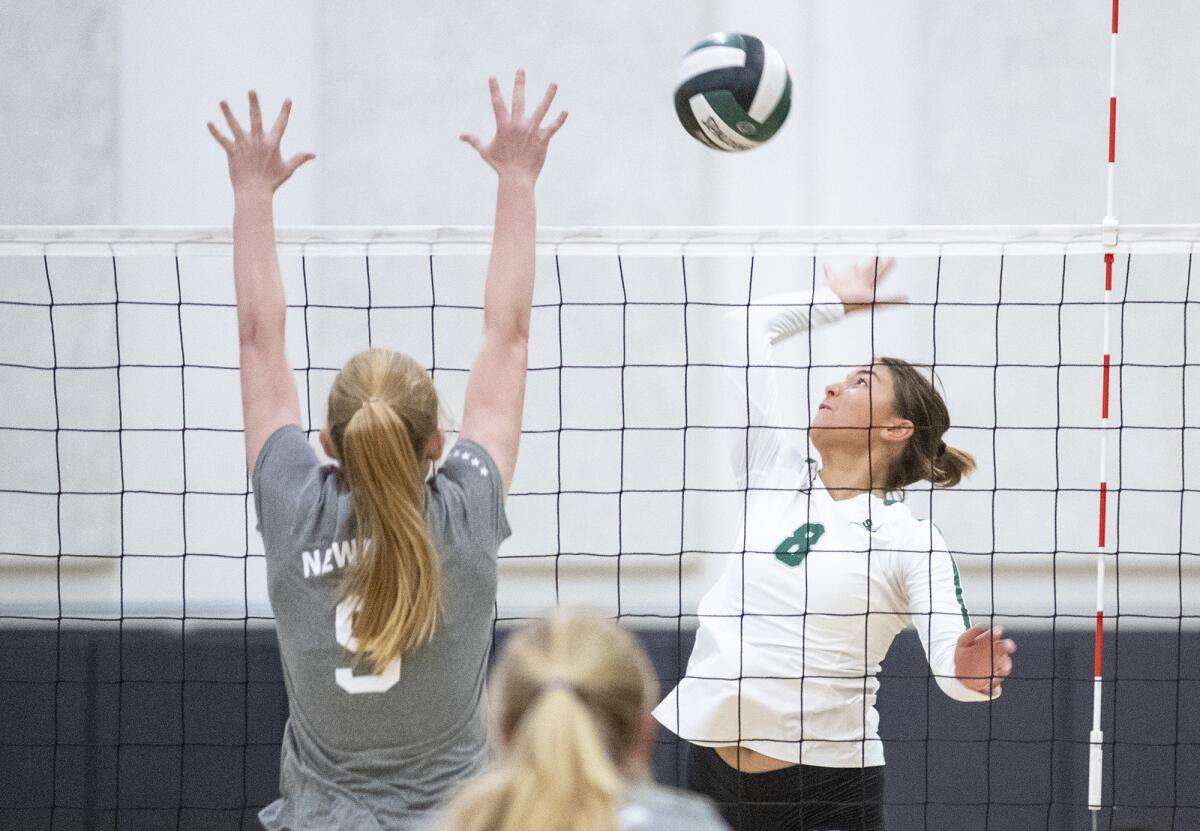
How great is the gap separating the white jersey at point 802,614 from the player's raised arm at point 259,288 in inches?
48.2

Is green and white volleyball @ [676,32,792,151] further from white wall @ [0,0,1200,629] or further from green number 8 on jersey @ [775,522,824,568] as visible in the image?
white wall @ [0,0,1200,629]

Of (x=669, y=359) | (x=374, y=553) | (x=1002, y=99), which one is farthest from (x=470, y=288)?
(x=374, y=553)

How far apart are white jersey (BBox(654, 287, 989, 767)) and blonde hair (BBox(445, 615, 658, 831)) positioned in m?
1.58

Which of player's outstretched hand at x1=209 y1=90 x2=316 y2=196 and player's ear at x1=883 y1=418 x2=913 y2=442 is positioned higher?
player's outstretched hand at x1=209 y1=90 x2=316 y2=196

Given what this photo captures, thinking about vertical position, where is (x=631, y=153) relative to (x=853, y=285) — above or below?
above

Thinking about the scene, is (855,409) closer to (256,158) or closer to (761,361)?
(761,361)

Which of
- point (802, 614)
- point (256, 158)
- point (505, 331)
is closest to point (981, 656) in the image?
point (802, 614)

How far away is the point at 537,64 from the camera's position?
506cm

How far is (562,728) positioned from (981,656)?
1.55 meters

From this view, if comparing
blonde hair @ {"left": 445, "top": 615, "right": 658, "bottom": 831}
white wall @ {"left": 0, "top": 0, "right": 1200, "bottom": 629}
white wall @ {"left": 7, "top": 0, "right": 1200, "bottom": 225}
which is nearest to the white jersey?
blonde hair @ {"left": 445, "top": 615, "right": 658, "bottom": 831}

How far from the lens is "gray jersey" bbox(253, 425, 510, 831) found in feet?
6.26

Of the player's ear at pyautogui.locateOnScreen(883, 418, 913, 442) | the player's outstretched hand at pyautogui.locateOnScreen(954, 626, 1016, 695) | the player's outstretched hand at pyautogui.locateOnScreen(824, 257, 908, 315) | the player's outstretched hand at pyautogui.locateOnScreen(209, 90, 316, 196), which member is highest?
the player's outstretched hand at pyautogui.locateOnScreen(209, 90, 316, 196)

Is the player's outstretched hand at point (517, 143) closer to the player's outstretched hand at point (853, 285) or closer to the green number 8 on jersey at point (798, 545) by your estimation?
the player's outstretched hand at point (853, 285)

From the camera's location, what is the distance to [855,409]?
312 centimetres
